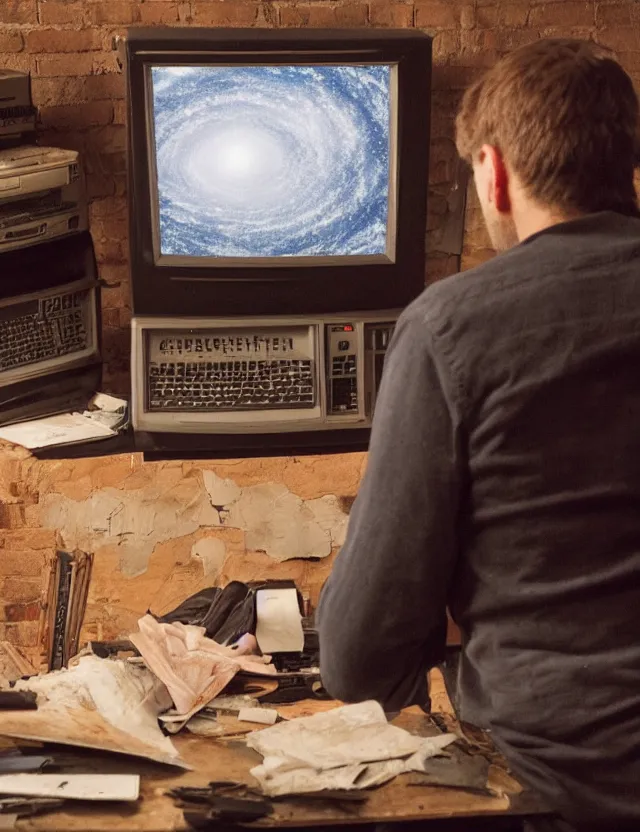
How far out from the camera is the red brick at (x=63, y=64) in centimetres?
267

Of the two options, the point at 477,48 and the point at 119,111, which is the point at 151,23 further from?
the point at 477,48

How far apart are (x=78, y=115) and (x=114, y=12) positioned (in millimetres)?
257

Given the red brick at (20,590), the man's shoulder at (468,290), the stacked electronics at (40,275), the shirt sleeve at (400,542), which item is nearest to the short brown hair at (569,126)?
the man's shoulder at (468,290)

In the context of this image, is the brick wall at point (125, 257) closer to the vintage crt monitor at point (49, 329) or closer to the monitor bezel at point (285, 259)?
the vintage crt monitor at point (49, 329)

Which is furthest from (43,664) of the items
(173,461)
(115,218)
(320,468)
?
(115,218)

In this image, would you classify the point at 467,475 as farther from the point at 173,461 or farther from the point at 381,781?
the point at 173,461

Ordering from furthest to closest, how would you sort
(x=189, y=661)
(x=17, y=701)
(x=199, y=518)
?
(x=199, y=518)
(x=189, y=661)
(x=17, y=701)

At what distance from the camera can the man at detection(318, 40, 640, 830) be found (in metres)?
1.22

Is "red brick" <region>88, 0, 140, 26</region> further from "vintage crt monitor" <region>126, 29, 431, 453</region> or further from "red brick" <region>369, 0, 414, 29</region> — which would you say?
"red brick" <region>369, 0, 414, 29</region>

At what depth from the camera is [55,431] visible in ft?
7.72

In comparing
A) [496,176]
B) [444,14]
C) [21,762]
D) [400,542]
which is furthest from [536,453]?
[444,14]

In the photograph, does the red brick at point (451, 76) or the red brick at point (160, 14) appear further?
the red brick at point (451, 76)

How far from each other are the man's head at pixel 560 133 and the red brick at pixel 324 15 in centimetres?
149

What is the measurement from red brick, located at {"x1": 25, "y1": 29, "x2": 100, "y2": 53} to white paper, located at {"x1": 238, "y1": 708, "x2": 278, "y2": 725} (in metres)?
1.63
